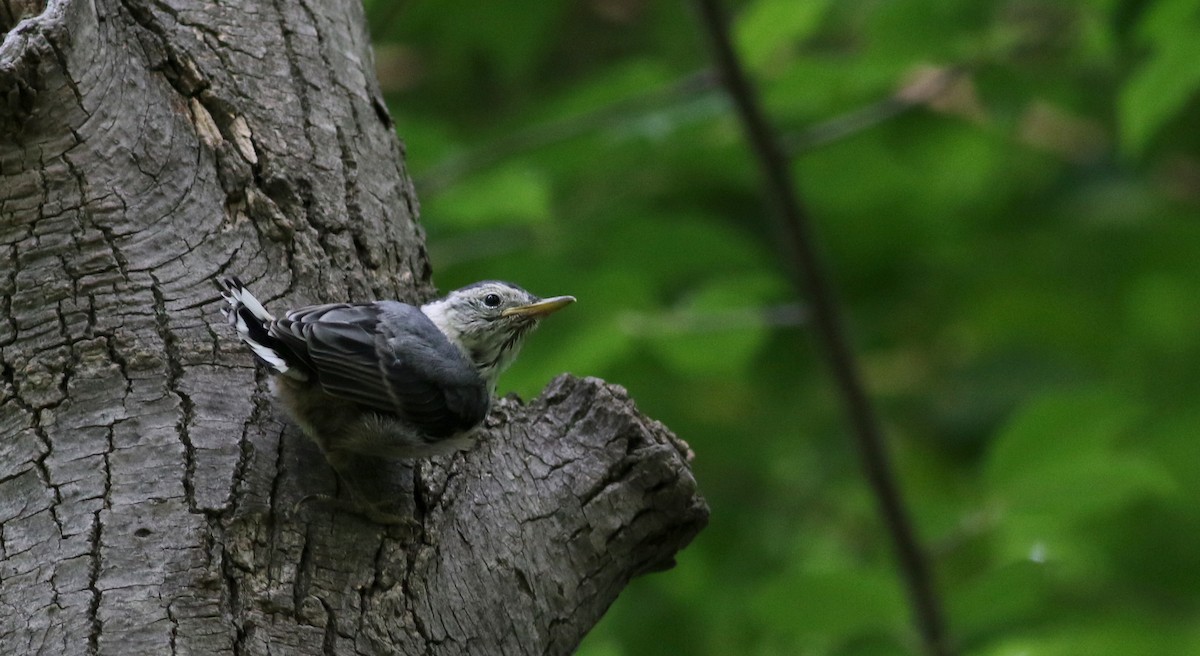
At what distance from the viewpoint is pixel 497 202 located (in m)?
3.58

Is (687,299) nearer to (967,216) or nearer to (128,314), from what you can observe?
(967,216)

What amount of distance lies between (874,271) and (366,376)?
8.34 ft

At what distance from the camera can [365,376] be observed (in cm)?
261

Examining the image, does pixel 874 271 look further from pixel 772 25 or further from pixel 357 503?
pixel 357 503

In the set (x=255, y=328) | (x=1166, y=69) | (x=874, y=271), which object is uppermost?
(x=1166, y=69)

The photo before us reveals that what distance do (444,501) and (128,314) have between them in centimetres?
71

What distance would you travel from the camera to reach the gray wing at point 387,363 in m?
2.47

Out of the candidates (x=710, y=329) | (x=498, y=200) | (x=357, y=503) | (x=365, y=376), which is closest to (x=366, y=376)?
(x=365, y=376)

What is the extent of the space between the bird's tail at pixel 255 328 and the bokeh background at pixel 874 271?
1.23 meters

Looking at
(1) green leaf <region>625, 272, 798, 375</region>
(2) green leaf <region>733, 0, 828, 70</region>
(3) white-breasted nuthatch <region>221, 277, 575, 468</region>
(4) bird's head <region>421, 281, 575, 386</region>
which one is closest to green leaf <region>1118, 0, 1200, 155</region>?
(2) green leaf <region>733, 0, 828, 70</region>

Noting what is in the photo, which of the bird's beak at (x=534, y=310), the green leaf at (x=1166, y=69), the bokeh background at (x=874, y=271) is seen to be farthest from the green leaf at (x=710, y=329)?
the green leaf at (x=1166, y=69)

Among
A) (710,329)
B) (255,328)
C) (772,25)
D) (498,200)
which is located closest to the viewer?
(255,328)

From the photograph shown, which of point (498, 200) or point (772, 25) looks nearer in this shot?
point (498, 200)

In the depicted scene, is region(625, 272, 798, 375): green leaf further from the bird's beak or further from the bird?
the bird
